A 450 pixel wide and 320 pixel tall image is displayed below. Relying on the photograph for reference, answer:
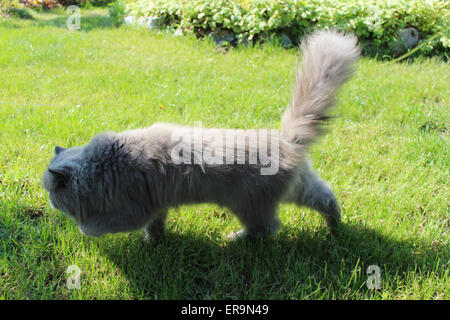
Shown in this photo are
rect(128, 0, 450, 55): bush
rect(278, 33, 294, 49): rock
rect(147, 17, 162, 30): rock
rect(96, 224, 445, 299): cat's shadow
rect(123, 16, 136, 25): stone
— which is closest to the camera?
rect(96, 224, 445, 299): cat's shadow

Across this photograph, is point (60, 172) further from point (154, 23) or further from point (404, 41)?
point (404, 41)

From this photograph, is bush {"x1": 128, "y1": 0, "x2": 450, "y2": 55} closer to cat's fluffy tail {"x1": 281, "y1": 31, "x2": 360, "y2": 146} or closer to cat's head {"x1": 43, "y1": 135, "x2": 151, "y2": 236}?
cat's fluffy tail {"x1": 281, "y1": 31, "x2": 360, "y2": 146}

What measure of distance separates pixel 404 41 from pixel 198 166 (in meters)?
6.04

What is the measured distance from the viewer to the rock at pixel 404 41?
20.4ft

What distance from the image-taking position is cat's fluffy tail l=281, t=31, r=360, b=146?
7.18 feet

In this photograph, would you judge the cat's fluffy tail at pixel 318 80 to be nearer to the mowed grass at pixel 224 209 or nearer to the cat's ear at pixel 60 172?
the mowed grass at pixel 224 209

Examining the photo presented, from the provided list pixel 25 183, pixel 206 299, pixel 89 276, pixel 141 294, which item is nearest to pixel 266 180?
pixel 206 299

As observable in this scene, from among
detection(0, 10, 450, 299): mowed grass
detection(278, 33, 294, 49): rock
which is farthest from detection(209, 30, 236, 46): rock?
detection(278, 33, 294, 49): rock

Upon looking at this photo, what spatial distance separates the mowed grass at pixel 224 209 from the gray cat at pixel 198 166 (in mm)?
393

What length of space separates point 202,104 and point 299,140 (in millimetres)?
2392

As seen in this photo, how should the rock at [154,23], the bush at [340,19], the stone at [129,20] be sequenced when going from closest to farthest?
the bush at [340,19]
the rock at [154,23]
the stone at [129,20]

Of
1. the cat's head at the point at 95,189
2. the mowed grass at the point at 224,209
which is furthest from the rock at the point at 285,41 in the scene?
the cat's head at the point at 95,189

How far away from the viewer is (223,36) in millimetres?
6637

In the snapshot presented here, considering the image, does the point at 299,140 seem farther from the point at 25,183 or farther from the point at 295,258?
the point at 25,183
